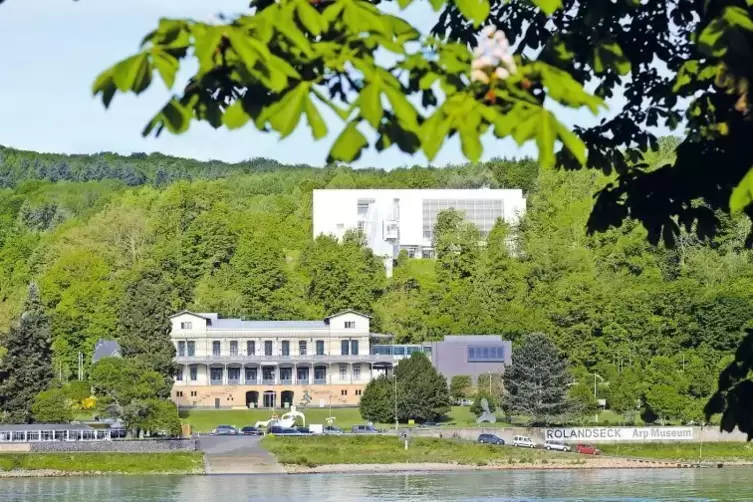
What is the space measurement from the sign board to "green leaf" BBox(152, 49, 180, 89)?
6153 centimetres

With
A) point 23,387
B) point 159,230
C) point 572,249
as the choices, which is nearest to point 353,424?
point 23,387

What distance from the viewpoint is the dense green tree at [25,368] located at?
6756 centimetres

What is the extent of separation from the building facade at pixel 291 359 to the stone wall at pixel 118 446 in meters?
17.3

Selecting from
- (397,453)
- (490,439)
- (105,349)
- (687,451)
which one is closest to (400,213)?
(105,349)

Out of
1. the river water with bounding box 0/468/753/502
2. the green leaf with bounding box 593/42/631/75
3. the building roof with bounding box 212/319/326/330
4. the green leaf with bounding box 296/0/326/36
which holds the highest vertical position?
the building roof with bounding box 212/319/326/330

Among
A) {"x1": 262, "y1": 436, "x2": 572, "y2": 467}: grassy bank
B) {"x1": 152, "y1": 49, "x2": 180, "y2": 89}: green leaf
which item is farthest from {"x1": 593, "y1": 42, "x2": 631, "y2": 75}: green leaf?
{"x1": 262, "y1": 436, "x2": 572, "y2": 467}: grassy bank

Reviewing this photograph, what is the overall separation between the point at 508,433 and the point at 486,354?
15030 mm

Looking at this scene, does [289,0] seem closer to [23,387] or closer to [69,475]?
[69,475]

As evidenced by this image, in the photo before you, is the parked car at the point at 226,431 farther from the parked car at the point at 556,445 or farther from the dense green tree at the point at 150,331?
the parked car at the point at 556,445

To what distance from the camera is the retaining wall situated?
2584 inches

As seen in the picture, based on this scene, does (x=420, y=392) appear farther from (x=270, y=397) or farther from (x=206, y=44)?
(x=206, y=44)

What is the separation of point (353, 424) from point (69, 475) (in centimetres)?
1679

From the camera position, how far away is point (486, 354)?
8144cm

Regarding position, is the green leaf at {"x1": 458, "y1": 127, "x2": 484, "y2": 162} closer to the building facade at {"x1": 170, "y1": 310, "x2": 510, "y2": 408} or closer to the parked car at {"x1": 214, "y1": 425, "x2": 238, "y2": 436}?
the parked car at {"x1": 214, "y1": 425, "x2": 238, "y2": 436}
